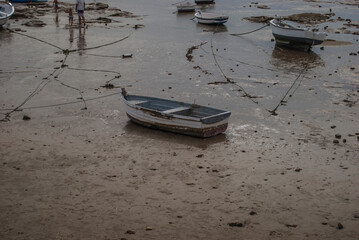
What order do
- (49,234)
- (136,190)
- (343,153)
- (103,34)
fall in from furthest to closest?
(103,34)
(343,153)
(136,190)
(49,234)

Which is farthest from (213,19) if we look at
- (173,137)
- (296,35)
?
(173,137)

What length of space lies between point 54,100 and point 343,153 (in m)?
9.36

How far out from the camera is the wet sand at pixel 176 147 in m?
8.41

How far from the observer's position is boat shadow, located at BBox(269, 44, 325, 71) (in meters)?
21.2

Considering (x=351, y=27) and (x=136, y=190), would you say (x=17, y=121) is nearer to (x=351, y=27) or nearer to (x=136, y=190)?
(x=136, y=190)

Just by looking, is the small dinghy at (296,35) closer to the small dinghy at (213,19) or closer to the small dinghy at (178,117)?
the small dinghy at (213,19)

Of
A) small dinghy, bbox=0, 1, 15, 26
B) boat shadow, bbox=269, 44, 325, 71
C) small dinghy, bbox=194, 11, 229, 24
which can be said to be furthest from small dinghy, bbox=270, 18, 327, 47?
small dinghy, bbox=0, 1, 15, 26

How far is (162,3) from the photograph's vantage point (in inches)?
1791

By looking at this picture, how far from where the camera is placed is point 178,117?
1238 centimetres

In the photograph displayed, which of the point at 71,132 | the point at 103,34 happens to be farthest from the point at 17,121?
the point at 103,34

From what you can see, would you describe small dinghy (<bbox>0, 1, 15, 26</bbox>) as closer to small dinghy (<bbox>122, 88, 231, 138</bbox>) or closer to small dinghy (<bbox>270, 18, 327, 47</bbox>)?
small dinghy (<bbox>270, 18, 327, 47</bbox>)

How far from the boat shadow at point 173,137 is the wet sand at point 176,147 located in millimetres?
60

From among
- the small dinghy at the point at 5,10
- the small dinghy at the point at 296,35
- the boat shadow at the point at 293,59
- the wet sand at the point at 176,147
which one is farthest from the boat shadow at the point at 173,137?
the small dinghy at the point at 5,10

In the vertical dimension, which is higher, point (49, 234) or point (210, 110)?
point (210, 110)
